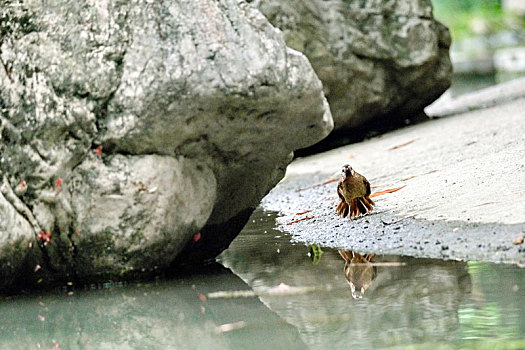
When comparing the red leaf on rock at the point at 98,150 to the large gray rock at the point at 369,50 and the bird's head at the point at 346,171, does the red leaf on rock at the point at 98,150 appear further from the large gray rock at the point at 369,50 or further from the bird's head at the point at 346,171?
the large gray rock at the point at 369,50

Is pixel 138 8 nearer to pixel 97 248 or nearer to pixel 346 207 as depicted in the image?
pixel 97 248

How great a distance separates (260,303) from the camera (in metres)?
2.95

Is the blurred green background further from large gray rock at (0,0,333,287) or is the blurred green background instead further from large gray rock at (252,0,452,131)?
large gray rock at (0,0,333,287)

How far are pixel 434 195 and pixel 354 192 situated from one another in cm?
40

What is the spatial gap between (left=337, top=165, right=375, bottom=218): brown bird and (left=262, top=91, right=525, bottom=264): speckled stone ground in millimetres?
85

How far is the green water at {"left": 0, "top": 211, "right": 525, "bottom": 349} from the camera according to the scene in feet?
7.86

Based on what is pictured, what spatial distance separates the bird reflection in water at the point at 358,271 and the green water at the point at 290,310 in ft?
0.04

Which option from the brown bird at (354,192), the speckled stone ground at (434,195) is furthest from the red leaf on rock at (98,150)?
the brown bird at (354,192)

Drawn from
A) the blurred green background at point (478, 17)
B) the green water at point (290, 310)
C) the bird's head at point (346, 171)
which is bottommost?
the green water at point (290, 310)

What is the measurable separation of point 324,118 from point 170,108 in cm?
73

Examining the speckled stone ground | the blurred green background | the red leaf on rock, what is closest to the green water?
the speckled stone ground

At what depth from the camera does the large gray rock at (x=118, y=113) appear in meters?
3.30

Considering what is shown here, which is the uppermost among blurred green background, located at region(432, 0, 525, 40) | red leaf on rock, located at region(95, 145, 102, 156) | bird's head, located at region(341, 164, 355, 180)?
blurred green background, located at region(432, 0, 525, 40)

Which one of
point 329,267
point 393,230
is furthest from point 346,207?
point 329,267
